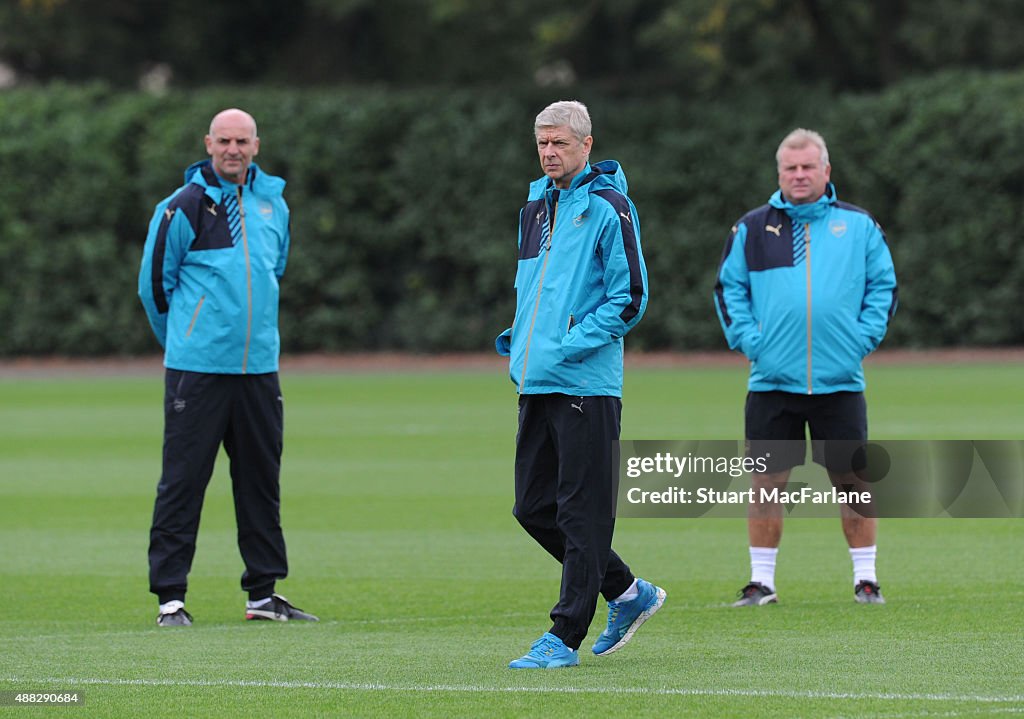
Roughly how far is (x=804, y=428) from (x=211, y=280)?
311 centimetres

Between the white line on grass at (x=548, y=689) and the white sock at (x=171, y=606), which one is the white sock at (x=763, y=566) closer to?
the white line on grass at (x=548, y=689)

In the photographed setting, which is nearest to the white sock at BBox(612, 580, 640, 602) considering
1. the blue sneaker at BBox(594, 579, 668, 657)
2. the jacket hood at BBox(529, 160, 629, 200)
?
the blue sneaker at BBox(594, 579, 668, 657)

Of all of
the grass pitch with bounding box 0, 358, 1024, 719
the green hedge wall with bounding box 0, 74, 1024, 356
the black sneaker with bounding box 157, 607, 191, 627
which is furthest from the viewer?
the green hedge wall with bounding box 0, 74, 1024, 356

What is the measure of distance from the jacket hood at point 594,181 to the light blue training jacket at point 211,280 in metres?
2.19

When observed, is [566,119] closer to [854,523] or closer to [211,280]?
[211,280]

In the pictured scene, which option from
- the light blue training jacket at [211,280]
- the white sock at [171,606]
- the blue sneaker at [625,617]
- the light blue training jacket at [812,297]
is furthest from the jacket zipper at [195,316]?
the blue sneaker at [625,617]

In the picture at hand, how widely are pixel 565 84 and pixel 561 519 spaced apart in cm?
2762

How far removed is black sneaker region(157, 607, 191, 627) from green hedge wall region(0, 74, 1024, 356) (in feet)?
70.6

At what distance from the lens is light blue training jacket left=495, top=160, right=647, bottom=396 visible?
7.12 meters

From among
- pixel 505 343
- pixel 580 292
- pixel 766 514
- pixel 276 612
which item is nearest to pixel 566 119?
pixel 580 292

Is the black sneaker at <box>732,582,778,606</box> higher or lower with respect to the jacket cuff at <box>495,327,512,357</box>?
lower

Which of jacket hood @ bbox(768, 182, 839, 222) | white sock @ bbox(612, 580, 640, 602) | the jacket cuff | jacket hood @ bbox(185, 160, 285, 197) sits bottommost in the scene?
white sock @ bbox(612, 580, 640, 602)

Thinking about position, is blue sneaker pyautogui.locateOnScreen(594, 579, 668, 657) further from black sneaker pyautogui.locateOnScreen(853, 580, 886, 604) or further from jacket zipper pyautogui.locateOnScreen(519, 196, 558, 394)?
black sneaker pyautogui.locateOnScreen(853, 580, 886, 604)

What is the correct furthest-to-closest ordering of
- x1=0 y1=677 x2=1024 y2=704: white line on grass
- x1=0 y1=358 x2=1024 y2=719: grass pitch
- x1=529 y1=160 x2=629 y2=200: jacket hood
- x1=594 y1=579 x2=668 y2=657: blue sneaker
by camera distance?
x1=594 y1=579 x2=668 y2=657: blue sneaker < x1=529 y1=160 x2=629 y2=200: jacket hood < x1=0 y1=358 x2=1024 y2=719: grass pitch < x1=0 y1=677 x2=1024 y2=704: white line on grass
